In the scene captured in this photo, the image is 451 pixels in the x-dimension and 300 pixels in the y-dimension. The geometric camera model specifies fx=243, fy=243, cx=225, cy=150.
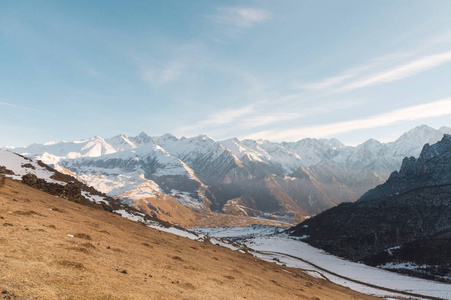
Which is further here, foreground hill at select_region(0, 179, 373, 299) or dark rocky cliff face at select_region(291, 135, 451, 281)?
dark rocky cliff face at select_region(291, 135, 451, 281)

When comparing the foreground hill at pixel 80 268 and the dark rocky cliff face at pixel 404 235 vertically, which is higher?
the foreground hill at pixel 80 268

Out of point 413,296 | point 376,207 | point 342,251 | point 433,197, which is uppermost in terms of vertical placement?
point 433,197

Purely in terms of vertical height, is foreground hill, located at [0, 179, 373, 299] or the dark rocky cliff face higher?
foreground hill, located at [0, 179, 373, 299]

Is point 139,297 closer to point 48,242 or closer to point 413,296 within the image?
point 48,242

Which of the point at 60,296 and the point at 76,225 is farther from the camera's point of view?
the point at 76,225

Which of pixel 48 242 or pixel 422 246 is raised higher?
pixel 48 242

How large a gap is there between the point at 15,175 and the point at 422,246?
169m

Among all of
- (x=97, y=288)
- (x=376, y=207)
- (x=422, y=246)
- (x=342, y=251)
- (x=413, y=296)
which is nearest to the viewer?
(x=97, y=288)

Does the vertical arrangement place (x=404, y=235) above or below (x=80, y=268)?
below

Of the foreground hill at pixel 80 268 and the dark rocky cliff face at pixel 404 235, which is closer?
the foreground hill at pixel 80 268

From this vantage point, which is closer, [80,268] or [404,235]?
[80,268]

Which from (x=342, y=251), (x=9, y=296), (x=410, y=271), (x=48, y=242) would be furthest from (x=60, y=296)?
(x=342, y=251)

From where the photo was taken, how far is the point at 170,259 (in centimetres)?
2884

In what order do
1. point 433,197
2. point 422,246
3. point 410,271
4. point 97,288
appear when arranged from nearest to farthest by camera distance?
point 97,288 < point 410,271 < point 422,246 < point 433,197
